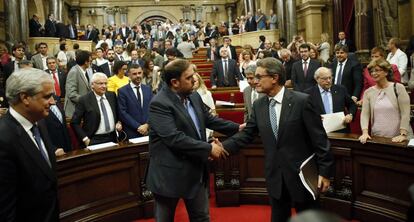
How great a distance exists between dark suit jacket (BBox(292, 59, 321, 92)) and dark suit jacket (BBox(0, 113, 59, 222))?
16.0 feet

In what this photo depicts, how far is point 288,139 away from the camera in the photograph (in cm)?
283

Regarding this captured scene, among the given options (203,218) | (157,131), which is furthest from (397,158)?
(157,131)

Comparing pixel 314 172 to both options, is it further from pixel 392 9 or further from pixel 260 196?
pixel 392 9

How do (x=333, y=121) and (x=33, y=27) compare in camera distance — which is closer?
(x=333, y=121)

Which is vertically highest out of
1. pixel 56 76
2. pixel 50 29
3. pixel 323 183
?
pixel 50 29

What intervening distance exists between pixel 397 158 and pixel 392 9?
712 cm

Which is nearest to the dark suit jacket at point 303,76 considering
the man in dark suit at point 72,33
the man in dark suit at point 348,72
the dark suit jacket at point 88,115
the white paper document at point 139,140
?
the man in dark suit at point 348,72

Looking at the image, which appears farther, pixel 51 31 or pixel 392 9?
pixel 51 31

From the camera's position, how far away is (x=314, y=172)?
9.39 feet

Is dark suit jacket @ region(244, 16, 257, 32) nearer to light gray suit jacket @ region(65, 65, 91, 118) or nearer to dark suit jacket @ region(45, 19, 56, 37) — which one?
dark suit jacket @ region(45, 19, 56, 37)

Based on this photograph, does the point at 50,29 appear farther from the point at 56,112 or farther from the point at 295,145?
the point at 295,145

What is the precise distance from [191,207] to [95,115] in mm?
1930

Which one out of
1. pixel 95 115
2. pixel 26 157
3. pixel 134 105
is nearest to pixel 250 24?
pixel 134 105

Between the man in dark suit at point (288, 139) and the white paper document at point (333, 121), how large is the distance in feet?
4.86
